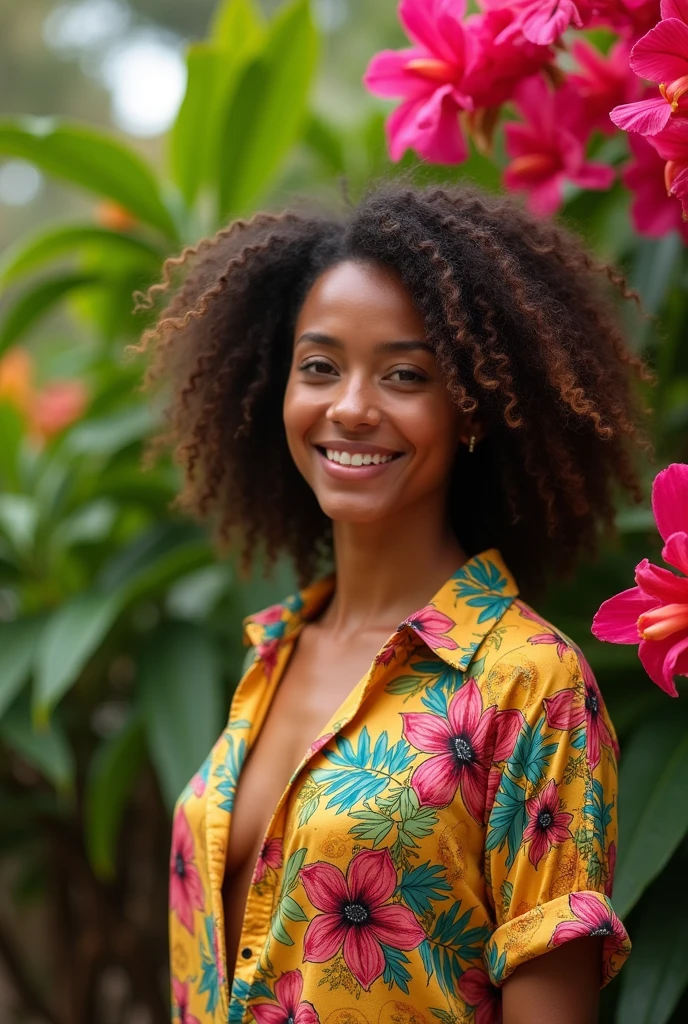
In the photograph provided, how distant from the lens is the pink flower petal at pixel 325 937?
934 mm

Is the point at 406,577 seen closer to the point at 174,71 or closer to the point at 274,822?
the point at 274,822

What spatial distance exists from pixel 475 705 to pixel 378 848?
0.14 m

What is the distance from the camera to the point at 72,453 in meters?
1.94

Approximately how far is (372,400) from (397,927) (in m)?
0.44

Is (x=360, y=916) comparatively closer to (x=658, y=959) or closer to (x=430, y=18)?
(x=658, y=959)

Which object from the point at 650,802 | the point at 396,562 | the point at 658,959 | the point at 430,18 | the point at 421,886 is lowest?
the point at 658,959

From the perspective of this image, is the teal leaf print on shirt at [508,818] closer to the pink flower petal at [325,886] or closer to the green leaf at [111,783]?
the pink flower petal at [325,886]

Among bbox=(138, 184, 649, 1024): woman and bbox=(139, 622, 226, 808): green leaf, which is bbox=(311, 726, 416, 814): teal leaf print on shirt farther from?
bbox=(139, 622, 226, 808): green leaf

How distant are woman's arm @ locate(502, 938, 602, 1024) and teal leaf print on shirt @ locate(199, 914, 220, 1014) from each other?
0.29 m

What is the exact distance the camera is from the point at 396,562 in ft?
3.63

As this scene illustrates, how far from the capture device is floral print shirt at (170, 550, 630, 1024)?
0.90 metres

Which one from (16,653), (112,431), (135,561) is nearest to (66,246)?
(112,431)

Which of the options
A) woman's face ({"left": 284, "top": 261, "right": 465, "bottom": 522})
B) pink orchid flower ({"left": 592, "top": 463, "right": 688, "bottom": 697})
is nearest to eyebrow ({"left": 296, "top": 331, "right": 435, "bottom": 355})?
woman's face ({"left": 284, "top": 261, "right": 465, "bottom": 522})

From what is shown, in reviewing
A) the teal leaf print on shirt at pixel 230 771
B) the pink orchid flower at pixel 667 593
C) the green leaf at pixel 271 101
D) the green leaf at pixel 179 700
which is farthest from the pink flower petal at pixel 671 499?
the green leaf at pixel 271 101
